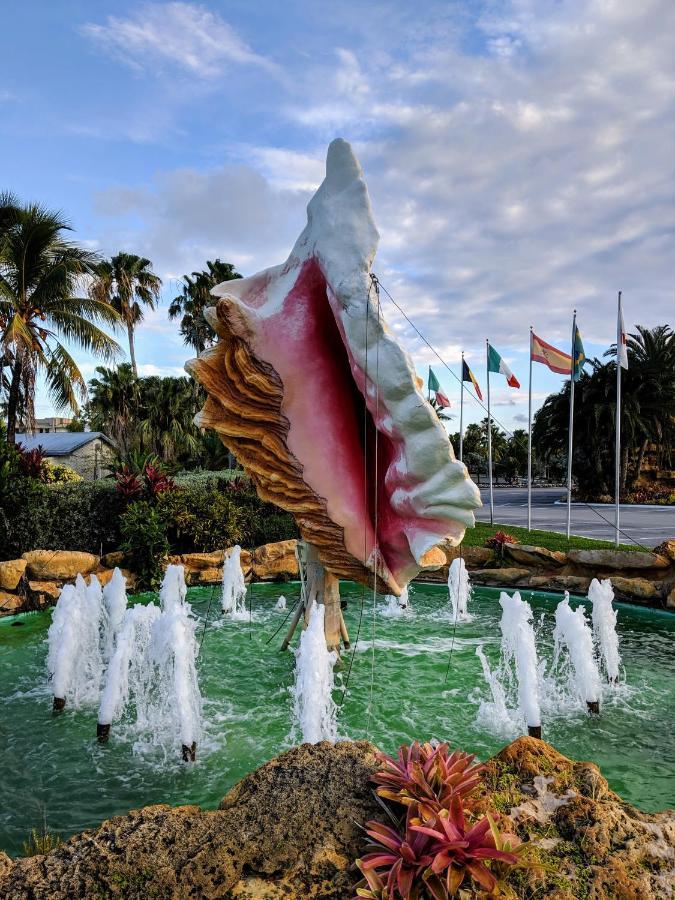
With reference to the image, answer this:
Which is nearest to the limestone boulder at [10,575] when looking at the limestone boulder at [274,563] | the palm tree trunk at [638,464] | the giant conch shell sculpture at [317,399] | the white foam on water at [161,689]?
the limestone boulder at [274,563]

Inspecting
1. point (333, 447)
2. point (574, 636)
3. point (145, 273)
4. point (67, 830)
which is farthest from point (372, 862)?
point (145, 273)

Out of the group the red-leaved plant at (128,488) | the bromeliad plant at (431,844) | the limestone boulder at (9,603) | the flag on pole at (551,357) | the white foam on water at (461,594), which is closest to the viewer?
the bromeliad plant at (431,844)

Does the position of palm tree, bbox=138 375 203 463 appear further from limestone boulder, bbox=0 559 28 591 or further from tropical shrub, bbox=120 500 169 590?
limestone boulder, bbox=0 559 28 591

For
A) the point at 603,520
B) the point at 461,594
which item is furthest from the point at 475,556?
the point at 603,520

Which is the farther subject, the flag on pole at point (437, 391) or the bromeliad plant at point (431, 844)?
the flag on pole at point (437, 391)

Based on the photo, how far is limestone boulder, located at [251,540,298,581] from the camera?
32.8 ft

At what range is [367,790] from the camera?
2.21m

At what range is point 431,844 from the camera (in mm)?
1911

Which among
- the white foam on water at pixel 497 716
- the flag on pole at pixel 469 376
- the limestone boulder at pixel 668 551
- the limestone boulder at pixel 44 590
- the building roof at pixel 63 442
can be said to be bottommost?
the white foam on water at pixel 497 716

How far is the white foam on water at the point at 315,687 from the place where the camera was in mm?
4199

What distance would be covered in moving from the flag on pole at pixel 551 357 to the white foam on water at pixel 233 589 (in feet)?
28.0

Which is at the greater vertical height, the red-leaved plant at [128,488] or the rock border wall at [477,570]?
the red-leaved plant at [128,488]

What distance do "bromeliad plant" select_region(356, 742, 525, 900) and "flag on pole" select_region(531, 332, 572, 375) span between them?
41.3 feet

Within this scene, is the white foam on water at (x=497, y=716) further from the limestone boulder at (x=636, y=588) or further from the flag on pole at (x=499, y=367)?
the flag on pole at (x=499, y=367)
